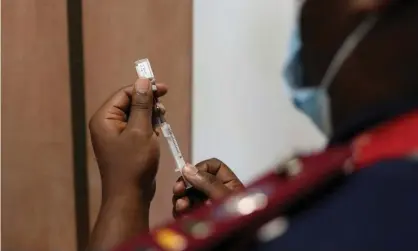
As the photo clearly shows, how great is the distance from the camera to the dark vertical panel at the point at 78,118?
3.46 feet

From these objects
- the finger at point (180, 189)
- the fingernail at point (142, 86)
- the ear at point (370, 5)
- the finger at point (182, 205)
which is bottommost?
the finger at point (182, 205)

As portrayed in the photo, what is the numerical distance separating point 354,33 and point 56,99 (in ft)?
2.48

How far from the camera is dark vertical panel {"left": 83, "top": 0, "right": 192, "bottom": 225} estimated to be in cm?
103

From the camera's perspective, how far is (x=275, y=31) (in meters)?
0.98

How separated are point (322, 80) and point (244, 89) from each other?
59cm

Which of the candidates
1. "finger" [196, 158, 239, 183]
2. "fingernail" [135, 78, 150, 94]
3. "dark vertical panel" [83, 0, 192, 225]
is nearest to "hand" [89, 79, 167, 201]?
"fingernail" [135, 78, 150, 94]

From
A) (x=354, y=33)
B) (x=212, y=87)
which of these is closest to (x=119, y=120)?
(x=212, y=87)

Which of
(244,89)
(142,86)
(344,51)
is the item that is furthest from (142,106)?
(344,51)

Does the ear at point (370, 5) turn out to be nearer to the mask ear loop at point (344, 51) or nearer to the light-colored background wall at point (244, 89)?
the mask ear loop at point (344, 51)

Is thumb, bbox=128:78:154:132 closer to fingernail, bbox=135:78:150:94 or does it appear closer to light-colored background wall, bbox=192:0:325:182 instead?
fingernail, bbox=135:78:150:94

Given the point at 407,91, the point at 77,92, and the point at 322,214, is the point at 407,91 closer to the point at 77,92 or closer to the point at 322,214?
the point at 322,214

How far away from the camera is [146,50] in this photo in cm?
105

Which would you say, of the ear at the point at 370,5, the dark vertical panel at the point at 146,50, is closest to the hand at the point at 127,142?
the dark vertical panel at the point at 146,50

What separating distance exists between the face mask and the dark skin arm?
27 centimetres
